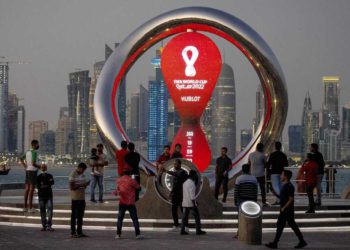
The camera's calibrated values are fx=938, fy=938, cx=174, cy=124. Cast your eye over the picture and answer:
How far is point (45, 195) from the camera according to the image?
64.3 ft

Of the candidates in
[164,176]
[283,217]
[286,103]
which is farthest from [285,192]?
[286,103]

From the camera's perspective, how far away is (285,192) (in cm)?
1675

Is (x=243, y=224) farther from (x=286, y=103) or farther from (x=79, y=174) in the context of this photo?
(x=286, y=103)

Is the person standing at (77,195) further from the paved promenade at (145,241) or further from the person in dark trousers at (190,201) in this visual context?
the person in dark trousers at (190,201)

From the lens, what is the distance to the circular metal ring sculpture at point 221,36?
25.8 metres

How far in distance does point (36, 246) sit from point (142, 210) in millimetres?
4578

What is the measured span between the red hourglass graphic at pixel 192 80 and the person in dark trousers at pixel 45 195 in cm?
715

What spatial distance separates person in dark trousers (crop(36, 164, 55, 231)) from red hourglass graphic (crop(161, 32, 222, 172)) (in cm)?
715

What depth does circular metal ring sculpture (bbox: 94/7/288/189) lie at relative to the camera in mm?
25766

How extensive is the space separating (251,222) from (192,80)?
10.1m

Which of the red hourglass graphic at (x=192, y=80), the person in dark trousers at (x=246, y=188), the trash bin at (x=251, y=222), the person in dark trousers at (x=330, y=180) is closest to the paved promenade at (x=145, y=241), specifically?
the trash bin at (x=251, y=222)

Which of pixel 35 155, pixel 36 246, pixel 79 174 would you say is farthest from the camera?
pixel 35 155

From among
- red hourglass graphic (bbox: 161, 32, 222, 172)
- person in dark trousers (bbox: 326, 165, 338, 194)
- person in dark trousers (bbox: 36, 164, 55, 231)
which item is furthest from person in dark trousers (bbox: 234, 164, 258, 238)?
person in dark trousers (bbox: 326, 165, 338, 194)

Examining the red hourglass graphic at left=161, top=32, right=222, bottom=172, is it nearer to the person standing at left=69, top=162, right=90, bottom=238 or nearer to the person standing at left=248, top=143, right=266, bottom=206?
the person standing at left=248, top=143, right=266, bottom=206
